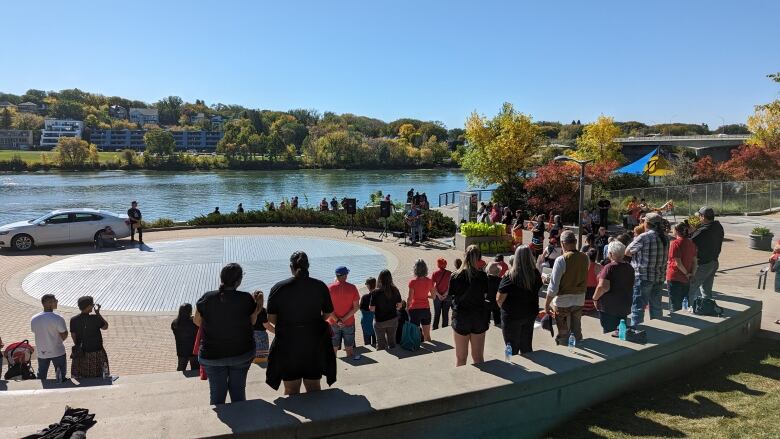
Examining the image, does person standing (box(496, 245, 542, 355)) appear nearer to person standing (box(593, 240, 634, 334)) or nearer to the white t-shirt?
person standing (box(593, 240, 634, 334))

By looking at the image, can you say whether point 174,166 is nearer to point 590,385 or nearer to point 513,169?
point 513,169

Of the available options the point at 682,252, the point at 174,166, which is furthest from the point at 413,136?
the point at 682,252

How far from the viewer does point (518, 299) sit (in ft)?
18.0

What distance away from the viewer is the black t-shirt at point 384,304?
23.4 feet

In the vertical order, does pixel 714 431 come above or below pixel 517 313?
below

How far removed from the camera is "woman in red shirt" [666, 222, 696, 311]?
7.13 meters

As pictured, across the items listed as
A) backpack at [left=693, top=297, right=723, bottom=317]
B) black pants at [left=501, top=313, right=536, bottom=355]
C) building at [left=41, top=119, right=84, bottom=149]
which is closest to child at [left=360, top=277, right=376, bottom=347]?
black pants at [left=501, top=313, right=536, bottom=355]

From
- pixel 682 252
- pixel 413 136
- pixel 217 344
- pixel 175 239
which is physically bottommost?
pixel 175 239

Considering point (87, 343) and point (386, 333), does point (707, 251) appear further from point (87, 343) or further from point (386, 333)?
point (87, 343)

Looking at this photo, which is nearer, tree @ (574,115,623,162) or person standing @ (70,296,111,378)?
person standing @ (70,296,111,378)

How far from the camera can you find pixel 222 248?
62.4 ft

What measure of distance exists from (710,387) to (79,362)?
7.26 metres

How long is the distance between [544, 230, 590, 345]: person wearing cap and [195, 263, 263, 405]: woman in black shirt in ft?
10.8

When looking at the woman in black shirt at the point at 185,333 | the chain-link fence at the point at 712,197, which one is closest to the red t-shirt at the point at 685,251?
the woman in black shirt at the point at 185,333
